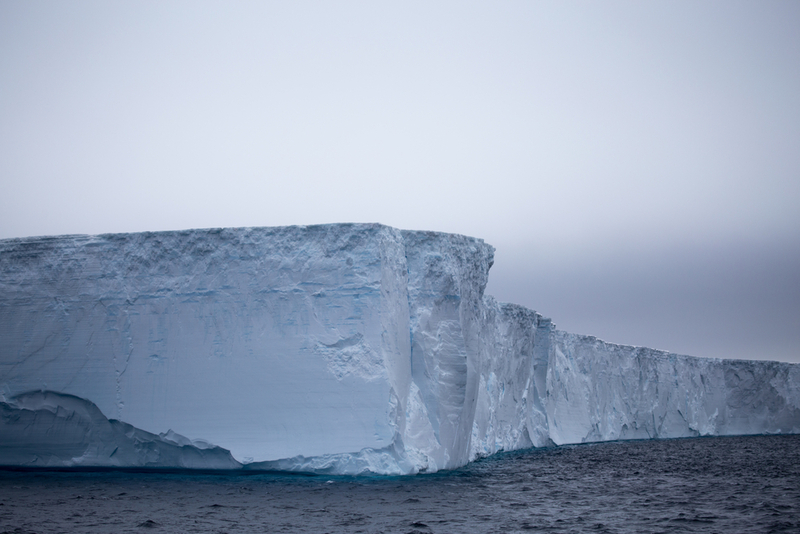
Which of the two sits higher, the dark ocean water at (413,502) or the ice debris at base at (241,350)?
the ice debris at base at (241,350)

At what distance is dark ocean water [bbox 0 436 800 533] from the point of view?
7168 mm

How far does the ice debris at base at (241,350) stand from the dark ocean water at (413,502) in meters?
0.44

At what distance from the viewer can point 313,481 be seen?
9.99 meters

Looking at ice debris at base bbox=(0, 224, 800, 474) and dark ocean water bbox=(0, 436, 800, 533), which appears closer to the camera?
dark ocean water bbox=(0, 436, 800, 533)

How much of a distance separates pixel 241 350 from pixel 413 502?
11.5 feet

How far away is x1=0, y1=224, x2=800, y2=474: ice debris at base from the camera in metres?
10.2

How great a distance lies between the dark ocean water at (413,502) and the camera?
717 cm

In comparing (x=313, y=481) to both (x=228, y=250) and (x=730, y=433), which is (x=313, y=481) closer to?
(x=228, y=250)

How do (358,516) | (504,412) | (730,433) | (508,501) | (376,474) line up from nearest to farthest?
(358,516)
(508,501)
(376,474)
(504,412)
(730,433)

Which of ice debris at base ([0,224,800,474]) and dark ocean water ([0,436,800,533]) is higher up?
ice debris at base ([0,224,800,474])

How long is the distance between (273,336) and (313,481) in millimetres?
1994

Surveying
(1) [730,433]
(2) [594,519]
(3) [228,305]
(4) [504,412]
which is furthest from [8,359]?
(1) [730,433]

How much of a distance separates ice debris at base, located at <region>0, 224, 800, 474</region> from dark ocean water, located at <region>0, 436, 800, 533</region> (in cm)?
44

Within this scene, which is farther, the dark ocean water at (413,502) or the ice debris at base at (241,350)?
the ice debris at base at (241,350)
